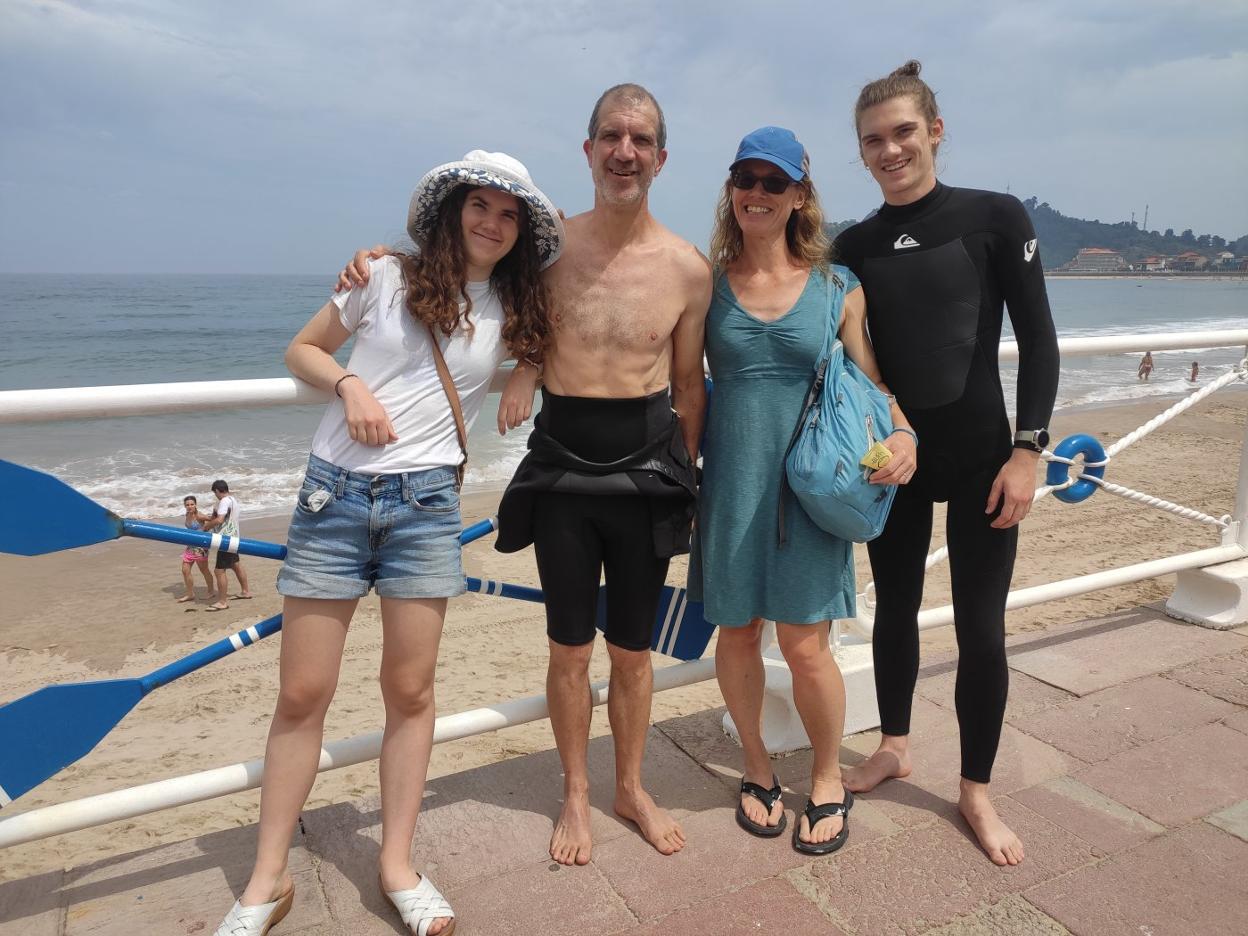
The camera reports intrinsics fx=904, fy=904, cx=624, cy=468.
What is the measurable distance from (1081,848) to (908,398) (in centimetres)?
124

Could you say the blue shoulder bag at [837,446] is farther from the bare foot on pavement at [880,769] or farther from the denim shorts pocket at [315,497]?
the denim shorts pocket at [315,497]

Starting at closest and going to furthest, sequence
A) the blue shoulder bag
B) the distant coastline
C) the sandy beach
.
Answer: the blue shoulder bag, the sandy beach, the distant coastline

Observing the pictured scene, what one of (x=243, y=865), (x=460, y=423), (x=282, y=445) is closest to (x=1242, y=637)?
(x=460, y=423)

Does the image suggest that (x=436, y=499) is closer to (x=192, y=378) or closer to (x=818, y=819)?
(x=818, y=819)

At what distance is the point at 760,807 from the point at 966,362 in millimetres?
1330

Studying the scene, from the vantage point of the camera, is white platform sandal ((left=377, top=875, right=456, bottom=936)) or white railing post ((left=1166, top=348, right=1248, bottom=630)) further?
white railing post ((left=1166, top=348, right=1248, bottom=630))

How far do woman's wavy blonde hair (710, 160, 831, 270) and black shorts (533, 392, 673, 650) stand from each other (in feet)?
1.39

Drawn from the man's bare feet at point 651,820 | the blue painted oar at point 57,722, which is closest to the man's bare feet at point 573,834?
the man's bare feet at point 651,820

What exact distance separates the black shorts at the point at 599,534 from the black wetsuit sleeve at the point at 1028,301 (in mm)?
942

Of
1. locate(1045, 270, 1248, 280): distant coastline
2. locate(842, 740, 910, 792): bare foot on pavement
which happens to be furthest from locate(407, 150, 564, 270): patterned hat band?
locate(1045, 270, 1248, 280): distant coastline

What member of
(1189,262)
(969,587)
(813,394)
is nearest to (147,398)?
(813,394)

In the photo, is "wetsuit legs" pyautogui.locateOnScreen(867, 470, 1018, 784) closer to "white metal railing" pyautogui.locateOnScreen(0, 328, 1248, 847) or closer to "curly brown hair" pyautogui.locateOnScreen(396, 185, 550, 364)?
"white metal railing" pyautogui.locateOnScreen(0, 328, 1248, 847)

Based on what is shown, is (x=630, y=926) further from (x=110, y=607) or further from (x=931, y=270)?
(x=110, y=607)

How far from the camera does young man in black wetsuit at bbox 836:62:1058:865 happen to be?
2359 millimetres
